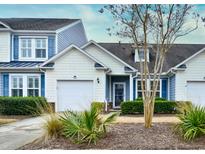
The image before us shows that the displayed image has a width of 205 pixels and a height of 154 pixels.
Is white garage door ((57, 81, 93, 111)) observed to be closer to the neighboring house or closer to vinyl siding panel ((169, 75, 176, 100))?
the neighboring house

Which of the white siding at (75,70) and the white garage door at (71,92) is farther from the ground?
the white siding at (75,70)

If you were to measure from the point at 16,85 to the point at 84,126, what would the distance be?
17176 millimetres

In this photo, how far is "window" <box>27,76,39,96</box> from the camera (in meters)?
A: 26.7

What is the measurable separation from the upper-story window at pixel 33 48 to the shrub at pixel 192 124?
18159mm

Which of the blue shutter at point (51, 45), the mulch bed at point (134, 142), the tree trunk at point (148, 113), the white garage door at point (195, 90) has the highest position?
the blue shutter at point (51, 45)

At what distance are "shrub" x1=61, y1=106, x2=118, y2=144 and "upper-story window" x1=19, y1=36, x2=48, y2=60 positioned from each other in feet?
56.8

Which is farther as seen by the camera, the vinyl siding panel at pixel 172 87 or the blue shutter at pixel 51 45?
the blue shutter at pixel 51 45

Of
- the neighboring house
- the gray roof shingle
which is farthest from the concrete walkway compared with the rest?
the gray roof shingle

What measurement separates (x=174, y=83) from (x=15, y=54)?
455 inches

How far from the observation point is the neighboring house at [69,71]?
25609mm

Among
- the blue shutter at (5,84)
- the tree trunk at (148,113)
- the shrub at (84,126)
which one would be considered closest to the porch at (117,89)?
the blue shutter at (5,84)

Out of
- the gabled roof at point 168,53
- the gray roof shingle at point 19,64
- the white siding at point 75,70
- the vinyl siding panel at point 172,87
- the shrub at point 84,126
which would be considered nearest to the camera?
the shrub at point 84,126

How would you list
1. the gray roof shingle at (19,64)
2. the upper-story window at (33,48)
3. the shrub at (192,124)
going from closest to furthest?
the shrub at (192,124) < the gray roof shingle at (19,64) < the upper-story window at (33,48)

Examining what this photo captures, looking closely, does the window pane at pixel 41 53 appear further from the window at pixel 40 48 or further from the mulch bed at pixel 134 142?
the mulch bed at pixel 134 142
